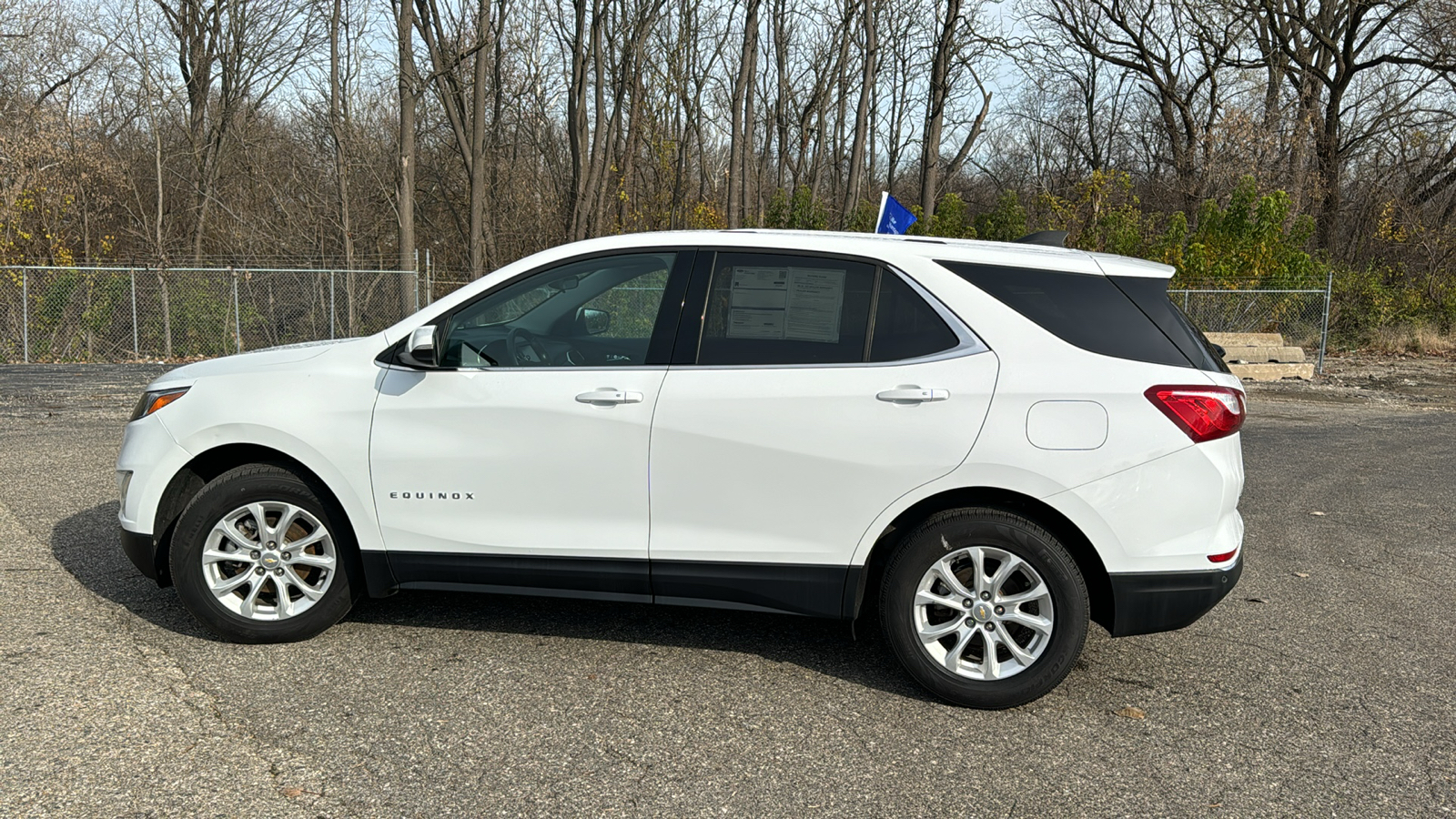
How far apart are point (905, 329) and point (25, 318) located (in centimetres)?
1873

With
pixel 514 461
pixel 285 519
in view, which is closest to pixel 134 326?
pixel 285 519

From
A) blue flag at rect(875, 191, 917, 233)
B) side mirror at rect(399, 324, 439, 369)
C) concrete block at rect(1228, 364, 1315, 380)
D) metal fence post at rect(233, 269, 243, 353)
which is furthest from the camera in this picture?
metal fence post at rect(233, 269, 243, 353)

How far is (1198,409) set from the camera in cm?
375

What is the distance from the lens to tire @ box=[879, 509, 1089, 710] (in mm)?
3801

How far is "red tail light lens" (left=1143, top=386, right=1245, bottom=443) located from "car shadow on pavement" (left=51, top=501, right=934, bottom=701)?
1.46 metres

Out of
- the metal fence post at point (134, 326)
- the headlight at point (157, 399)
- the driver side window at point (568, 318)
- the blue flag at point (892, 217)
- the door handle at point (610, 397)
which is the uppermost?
the blue flag at point (892, 217)

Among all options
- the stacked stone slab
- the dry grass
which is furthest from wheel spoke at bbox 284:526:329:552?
the dry grass

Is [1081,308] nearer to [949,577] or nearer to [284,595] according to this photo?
[949,577]

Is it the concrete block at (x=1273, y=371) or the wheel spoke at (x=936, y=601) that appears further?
the concrete block at (x=1273, y=371)

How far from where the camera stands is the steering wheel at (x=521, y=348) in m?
→ 4.28

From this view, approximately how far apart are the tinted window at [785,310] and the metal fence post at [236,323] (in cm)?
1683

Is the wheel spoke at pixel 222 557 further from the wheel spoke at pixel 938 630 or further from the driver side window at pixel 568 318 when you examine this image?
the wheel spoke at pixel 938 630

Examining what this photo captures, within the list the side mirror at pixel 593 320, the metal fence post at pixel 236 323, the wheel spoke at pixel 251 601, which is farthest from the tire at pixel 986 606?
the metal fence post at pixel 236 323

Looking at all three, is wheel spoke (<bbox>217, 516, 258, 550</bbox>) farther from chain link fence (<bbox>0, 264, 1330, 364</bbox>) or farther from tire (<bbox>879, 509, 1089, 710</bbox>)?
chain link fence (<bbox>0, 264, 1330, 364</bbox>)
